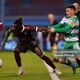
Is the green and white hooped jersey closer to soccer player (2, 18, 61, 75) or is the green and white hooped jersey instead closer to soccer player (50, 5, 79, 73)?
soccer player (50, 5, 79, 73)

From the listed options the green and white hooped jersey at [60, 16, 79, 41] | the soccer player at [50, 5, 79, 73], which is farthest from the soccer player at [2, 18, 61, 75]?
the green and white hooped jersey at [60, 16, 79, 41]

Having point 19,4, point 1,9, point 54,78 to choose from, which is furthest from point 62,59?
point 19,4

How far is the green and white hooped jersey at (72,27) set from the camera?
13.9 m

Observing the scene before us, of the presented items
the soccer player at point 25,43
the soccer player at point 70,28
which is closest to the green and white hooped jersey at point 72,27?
the soccer player at point 70,28

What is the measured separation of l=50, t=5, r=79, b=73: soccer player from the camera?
13703 mm

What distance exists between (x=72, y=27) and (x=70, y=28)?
0.16m

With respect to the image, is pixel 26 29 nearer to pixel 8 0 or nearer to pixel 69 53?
pixel 69 53

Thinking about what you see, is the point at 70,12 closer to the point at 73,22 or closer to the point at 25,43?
the point at 73,22

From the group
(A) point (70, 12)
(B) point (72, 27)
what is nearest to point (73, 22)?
(B) point (72, 27)

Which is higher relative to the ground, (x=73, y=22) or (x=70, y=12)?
(x=70, y=12)

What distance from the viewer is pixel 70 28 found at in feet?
45.4

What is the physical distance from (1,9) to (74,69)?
17677mm

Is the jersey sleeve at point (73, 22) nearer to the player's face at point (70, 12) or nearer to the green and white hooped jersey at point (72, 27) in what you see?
the green and white hooped jersey at point (72, 27)

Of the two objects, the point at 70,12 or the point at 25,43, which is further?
the point at 25,43
